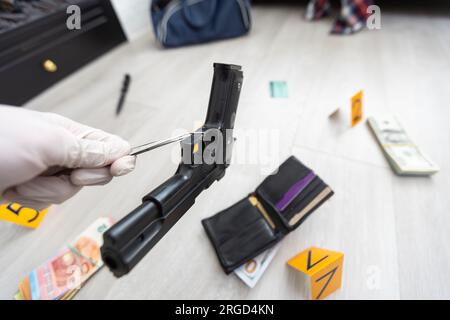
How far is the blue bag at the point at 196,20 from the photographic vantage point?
1001mm

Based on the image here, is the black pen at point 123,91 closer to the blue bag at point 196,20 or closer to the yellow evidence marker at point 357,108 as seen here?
the blue bag at point 196,20

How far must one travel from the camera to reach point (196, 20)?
3.34 feet

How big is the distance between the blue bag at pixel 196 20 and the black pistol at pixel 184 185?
841 mm

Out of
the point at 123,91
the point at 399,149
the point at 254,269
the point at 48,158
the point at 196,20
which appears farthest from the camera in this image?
the point at 196,20

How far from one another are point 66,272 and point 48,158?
28 cm

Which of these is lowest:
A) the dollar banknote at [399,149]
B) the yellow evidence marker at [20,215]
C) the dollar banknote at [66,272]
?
the dollar banknote at [66,272]

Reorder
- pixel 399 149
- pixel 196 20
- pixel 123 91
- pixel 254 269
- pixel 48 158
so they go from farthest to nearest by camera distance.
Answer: pixel 196 20
pixel 123 91
pixel 399 149
pixel 254 269
pixel 48 158

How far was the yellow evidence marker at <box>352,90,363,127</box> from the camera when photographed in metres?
0.62

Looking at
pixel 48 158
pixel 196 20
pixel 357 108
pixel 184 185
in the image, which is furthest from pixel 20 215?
pixel 196 20

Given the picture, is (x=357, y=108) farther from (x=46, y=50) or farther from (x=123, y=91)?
(x=46, y=50)

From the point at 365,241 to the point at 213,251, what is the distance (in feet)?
1.01

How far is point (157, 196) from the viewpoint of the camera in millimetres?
251

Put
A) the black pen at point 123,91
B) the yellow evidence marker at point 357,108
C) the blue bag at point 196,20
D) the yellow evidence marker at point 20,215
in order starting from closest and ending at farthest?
the yellow evidence marker at point 20,215 → the yellow evidence marker at point 357,108 → the black pen at point 123,91 → the blue bag at point 196,20

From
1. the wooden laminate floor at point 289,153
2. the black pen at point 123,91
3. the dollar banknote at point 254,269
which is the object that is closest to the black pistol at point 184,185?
the wooden laminate floor at point 289,153
